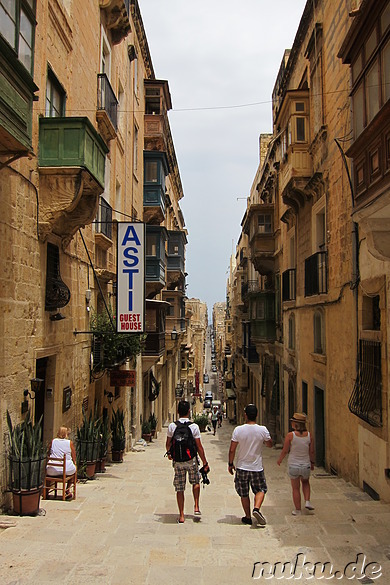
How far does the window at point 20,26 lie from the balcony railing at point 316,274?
7623mm

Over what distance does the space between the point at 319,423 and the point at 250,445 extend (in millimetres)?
7243

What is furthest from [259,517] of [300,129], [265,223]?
[265,223]

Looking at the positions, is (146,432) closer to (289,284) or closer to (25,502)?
(289,284)

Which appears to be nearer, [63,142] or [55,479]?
[55,479]

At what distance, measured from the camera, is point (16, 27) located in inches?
236

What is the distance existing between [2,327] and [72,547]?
2.95m

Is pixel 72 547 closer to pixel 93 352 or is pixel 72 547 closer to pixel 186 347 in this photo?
pixel 93 352

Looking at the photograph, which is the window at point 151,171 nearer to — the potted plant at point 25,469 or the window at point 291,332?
the window at point 291,332

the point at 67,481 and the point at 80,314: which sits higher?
the point at 80,314

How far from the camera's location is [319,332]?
12734 mm

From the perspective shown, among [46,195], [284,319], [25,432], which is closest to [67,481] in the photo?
[25,432]

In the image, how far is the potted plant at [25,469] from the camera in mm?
6309

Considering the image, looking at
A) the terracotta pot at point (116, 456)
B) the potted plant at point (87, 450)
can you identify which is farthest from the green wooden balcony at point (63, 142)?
the terracotta pot at point (116, 456)

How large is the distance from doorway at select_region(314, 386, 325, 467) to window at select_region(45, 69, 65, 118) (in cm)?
871
